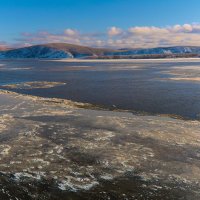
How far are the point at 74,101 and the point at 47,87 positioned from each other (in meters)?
12.3

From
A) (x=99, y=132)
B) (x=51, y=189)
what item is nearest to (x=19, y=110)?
(x=99, y=132)

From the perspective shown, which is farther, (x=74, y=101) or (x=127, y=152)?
(x=74, y=101)

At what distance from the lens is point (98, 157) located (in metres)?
14.2

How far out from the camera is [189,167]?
43.1 ft

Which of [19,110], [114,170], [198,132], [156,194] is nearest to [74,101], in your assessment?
[19,110]

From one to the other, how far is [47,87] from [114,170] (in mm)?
29364

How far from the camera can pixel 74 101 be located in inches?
1164

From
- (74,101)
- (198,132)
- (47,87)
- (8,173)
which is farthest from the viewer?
(47,87)

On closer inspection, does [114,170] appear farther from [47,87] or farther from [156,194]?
[47,87]

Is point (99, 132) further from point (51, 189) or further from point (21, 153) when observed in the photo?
point (51, 189)

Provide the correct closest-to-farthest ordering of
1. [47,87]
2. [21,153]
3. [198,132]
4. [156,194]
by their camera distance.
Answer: [156,194], [21,153], [198,132], [47,87]

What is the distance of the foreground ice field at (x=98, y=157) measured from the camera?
37.1ft

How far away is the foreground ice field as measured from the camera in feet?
37.1

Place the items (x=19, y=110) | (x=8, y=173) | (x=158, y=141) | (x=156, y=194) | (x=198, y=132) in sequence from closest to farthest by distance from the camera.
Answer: (x=156, y=194) → (x=8, y=173) → (x=158, y=141) → (x=198, y=132) → (x=19, y=110)
